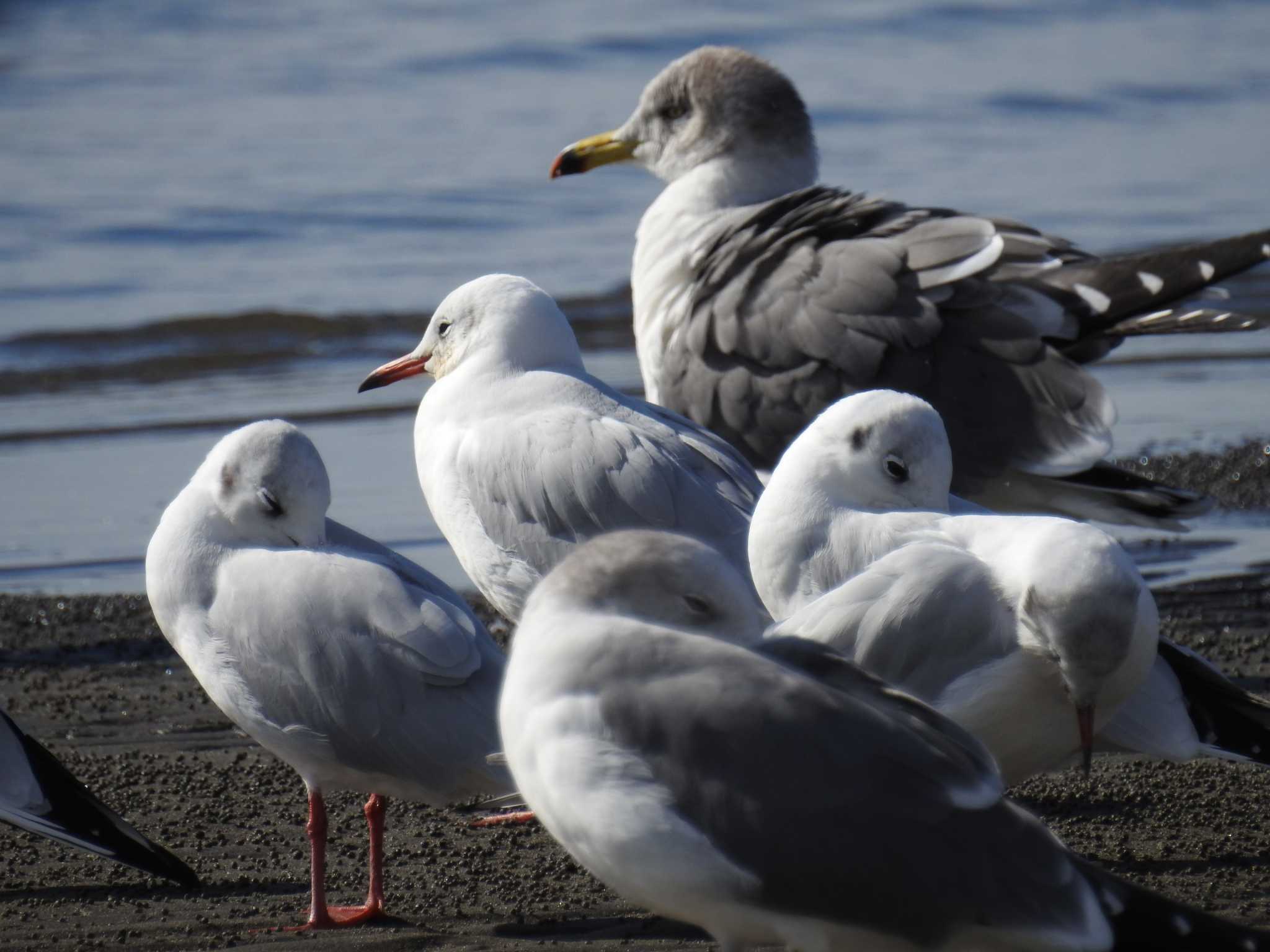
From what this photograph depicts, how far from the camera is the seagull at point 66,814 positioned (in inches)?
163

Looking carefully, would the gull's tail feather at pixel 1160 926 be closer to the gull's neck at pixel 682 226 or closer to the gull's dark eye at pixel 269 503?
the gull's dark eye at pixel 269 503

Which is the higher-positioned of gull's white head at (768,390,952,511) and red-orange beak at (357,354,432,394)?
gull's white head at (768,390,952,511)

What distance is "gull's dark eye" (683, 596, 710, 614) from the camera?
3.28m

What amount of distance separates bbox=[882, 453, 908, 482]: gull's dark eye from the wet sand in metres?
1.00

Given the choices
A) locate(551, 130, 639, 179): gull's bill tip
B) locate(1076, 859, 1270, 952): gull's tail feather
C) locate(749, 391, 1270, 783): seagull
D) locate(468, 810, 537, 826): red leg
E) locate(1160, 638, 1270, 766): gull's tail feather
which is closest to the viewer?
locate(1076, 859, 1270, 952): gull's tail feather

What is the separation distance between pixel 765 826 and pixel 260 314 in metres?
9.80

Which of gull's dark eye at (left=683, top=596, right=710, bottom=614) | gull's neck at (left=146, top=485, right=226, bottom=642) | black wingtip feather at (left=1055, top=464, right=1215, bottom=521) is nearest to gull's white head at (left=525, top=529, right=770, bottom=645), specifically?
gull's dark eye at (left=683, top=596, right=710, bottom=614)

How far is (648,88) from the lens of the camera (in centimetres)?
795

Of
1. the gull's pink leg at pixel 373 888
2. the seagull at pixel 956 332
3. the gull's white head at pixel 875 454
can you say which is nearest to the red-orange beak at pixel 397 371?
the seagull at pixel 956 332

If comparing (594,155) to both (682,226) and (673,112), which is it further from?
(682,226)

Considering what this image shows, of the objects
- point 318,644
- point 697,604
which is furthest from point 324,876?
point 697,604

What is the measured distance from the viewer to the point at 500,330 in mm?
5367

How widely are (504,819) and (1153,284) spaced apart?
2.79 metres

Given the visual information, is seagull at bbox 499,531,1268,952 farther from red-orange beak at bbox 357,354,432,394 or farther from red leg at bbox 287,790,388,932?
red-orange beak at bbox 357,354,432,394
